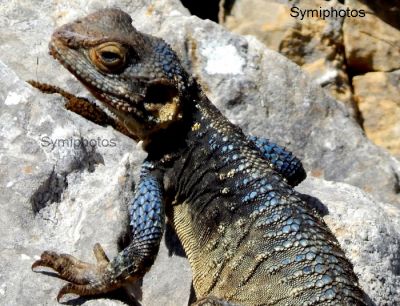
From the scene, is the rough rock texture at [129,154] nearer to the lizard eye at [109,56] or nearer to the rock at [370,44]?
the lizard eye at [109,56]

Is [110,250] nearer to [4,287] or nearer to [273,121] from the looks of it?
[4,287]

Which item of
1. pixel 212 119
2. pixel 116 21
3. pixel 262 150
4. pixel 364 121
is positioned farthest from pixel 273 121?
pixel 364 121

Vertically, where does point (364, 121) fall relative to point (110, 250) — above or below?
below

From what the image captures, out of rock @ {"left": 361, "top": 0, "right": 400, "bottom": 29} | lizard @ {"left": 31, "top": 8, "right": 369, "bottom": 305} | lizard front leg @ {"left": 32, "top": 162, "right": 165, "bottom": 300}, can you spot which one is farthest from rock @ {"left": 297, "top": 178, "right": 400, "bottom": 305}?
rock @ {"left": 361, "top": 0, "right": 400, "bottom": 29}

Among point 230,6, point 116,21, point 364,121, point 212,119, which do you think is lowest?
point 364,121

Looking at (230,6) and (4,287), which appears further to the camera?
(230,6)

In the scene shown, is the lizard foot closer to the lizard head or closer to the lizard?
→ the lizard

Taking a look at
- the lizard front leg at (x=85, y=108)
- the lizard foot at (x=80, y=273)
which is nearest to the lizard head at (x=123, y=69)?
the lizard front leg at (x=85, y=108)
